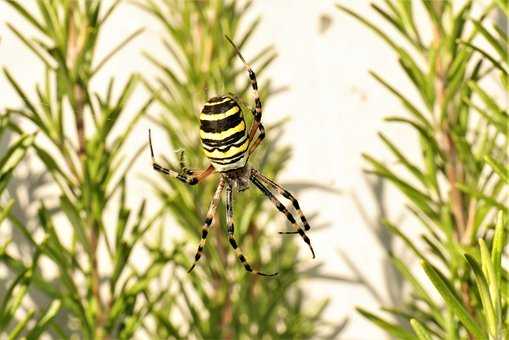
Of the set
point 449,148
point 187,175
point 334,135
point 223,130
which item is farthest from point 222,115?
point 334,135

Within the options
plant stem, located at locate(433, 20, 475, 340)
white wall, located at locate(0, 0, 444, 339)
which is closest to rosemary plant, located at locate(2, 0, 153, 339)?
plant stem, located at locate(433, 20, 475, 340)

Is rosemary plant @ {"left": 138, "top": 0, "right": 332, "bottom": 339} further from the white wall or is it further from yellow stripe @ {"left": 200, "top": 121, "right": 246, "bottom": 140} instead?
the white wall

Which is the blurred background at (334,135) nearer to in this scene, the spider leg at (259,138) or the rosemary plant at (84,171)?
the rosemary plant at (84,171)

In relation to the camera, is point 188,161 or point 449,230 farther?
point 188,161

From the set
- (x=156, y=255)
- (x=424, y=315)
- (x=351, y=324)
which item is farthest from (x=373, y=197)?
(x=156, y=255)

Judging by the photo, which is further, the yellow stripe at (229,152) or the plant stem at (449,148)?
the plant stem at (449,148)

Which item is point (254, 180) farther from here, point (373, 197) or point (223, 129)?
point (373, 197)

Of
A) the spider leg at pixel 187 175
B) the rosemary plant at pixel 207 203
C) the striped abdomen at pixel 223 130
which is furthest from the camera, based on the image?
the rosemary plant at pixel 207 203

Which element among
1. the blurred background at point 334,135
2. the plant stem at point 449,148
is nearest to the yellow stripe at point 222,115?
the plant stem at point 449,148
